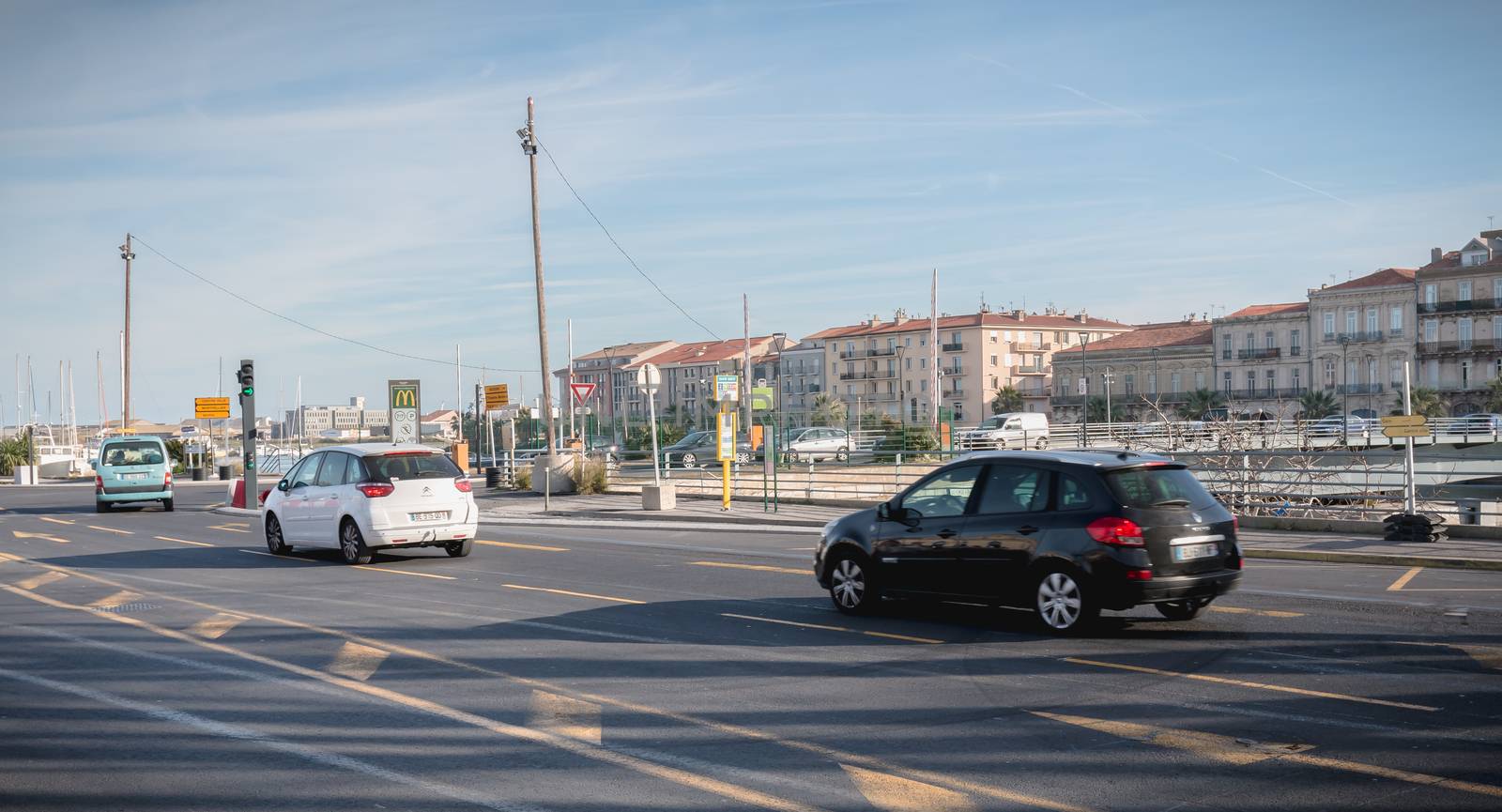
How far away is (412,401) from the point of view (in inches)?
1320

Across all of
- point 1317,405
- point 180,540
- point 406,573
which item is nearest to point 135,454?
point 180,540

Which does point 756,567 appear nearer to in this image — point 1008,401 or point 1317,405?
point 1317,405

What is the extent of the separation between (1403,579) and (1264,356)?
320ft

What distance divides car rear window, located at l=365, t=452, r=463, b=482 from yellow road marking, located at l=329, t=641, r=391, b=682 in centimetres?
734

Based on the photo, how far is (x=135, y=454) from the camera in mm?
34031

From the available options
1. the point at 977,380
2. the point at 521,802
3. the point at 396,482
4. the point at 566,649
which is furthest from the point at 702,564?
the point at 977,380

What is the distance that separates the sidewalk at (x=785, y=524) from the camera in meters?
16.6

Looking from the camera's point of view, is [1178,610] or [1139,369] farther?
[1139,369]

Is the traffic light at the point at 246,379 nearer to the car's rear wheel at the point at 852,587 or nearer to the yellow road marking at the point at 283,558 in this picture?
the yellow road marking at the point at 283,558

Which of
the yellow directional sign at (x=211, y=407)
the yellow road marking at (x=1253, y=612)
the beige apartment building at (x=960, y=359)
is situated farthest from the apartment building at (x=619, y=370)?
the yellow road marking at (x=1253, y=612)

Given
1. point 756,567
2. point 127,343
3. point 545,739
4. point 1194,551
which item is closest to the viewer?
point 545,739

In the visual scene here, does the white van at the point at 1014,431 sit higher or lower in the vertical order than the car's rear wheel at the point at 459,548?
higher

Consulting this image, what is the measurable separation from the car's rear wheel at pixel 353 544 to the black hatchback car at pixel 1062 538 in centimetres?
899

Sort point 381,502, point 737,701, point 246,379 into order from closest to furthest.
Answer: point 737,701 → point 381,502 → point 246,379
